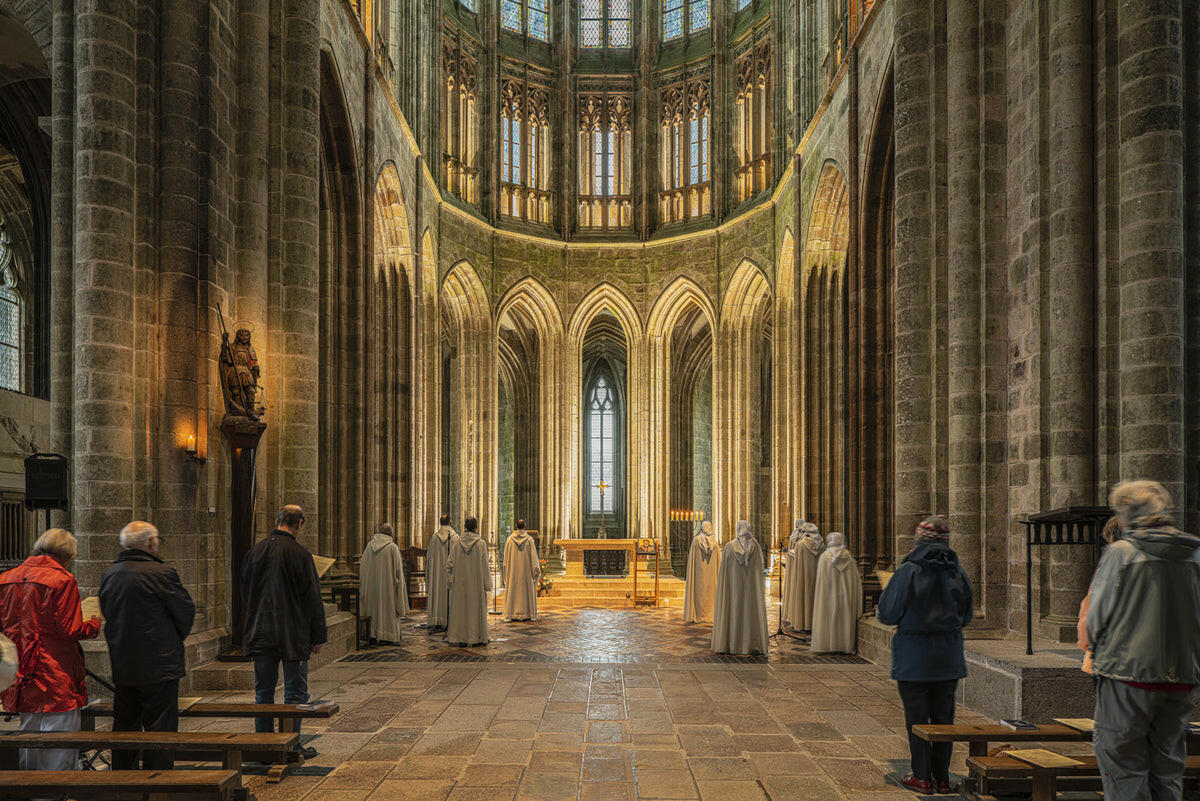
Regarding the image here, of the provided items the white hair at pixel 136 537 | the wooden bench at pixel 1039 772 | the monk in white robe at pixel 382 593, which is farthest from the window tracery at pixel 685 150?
the white hair at pixel 136 537

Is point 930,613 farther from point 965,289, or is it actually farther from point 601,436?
point 601,436

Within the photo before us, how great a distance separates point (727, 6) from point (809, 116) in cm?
684

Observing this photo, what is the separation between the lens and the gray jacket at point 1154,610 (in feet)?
14.3

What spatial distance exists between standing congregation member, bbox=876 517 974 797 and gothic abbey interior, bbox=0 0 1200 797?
326cm

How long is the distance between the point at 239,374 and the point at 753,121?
1816 cm

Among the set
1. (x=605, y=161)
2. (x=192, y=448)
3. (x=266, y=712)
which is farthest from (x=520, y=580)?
(x=605, y=161)

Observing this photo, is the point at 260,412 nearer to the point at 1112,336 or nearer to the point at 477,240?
the point at 1112,336

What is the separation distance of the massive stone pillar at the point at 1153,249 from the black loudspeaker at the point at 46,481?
8.79m

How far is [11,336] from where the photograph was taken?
1728 centimetres

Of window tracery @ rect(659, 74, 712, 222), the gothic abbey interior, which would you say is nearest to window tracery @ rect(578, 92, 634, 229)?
the gothic abbey interior

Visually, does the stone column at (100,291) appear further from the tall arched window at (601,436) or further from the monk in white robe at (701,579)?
the tall arched window at (601,436)

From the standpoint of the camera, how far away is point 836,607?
475 inches

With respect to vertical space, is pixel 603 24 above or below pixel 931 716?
above

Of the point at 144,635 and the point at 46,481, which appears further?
the point at 46,481
